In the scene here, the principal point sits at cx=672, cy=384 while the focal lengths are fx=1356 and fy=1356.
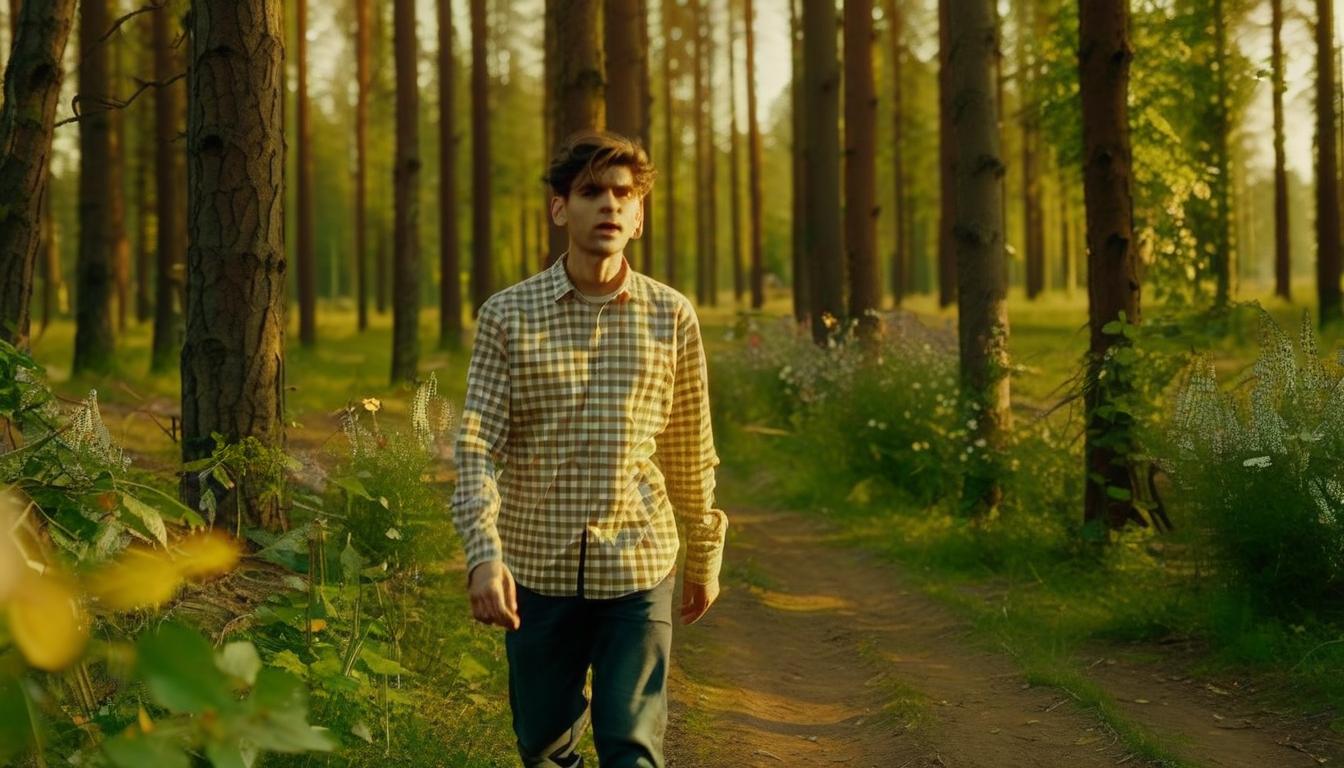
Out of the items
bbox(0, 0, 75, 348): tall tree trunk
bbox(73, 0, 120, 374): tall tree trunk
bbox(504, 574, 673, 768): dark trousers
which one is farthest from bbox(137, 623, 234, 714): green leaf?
bbox(73, 0, 120, 374): tall tree trunk

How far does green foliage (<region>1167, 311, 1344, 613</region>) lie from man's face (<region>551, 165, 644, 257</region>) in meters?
4.31

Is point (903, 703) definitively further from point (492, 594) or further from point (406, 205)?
point (406, 205)

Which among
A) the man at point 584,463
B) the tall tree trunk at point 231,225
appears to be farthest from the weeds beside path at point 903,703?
the tall tree trunk at point 231,225

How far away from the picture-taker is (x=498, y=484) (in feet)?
13.8

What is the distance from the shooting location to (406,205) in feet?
68.7

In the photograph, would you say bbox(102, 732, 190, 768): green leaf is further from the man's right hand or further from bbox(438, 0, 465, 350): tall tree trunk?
bbox(438, 0, 465, 350): tall tree trunk

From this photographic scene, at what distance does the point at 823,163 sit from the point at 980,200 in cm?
715

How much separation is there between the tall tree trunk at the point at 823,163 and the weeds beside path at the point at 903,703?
940cm

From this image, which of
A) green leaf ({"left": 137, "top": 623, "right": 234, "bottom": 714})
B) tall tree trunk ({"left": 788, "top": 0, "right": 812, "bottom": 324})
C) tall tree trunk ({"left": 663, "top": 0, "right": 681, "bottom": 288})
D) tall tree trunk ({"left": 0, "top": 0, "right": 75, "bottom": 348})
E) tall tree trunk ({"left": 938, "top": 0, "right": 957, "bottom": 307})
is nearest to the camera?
green leaf ({"left": 137, "top": 623, "right": 234, "bottom": 714})

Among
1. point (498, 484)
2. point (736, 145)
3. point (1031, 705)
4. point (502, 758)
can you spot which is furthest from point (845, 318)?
point (736, 145)

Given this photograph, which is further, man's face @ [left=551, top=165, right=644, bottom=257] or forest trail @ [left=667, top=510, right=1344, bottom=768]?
forest trail @ [left=667, top=510, right=1344, bottom=768]

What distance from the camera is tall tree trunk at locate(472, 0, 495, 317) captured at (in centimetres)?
2591

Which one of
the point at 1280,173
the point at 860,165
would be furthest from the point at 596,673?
the point at 1280,173

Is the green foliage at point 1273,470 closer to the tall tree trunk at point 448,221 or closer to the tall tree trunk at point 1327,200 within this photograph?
the tall tree trunk at point 1327,200
